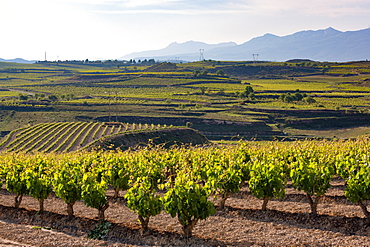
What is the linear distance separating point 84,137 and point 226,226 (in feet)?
218

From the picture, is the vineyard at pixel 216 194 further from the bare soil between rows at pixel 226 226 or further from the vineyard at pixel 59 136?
the vineyard at pixel 59 136

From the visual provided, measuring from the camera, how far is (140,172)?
3052 cm

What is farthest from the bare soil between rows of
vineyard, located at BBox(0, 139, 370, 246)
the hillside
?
the hillside

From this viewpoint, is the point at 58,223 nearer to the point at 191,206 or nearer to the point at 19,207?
the point at 19,207

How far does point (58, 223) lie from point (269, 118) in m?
115

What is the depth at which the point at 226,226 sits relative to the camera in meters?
27.2

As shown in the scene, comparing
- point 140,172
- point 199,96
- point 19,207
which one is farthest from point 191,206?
point 199,96

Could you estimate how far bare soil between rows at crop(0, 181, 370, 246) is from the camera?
24.3 meters

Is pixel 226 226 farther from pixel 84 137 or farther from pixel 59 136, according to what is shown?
pixel 59 136

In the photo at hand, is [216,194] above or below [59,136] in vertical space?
above

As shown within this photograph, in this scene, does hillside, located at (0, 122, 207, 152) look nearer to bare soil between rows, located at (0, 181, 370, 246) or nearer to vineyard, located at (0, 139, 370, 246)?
vineyard, located at (0, 139, 370, 246)

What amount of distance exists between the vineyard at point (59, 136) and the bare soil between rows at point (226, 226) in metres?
49.8

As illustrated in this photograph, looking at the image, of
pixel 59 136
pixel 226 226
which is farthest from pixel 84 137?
pixel 226 226

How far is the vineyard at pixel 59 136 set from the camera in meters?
84.2
